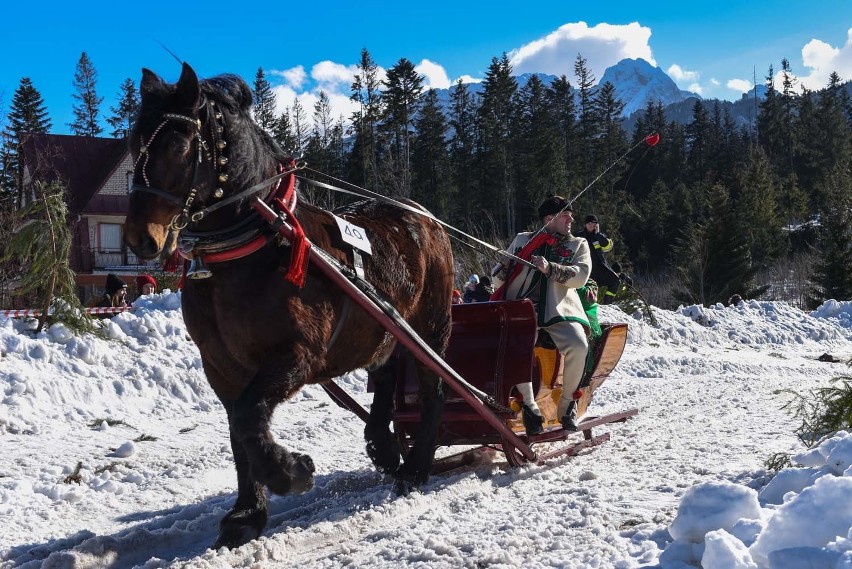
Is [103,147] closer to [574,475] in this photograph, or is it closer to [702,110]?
[574,475]

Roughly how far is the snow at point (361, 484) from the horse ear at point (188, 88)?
2.12 meters

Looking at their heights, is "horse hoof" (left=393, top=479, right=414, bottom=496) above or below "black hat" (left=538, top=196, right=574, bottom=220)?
below

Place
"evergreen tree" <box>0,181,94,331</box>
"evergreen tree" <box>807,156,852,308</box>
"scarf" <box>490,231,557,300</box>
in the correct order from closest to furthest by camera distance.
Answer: "scarf" <box>490,231,557,300</box> < "evergreen tree" <box>0,181,94,331</box> < "evergreen tree" <box>807,156,852,308</box>

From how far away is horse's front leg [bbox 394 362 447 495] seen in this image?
17.5ft

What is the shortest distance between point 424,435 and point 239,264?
221cm

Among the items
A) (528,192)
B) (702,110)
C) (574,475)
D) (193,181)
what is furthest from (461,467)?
(702,110)

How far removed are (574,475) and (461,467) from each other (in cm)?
112

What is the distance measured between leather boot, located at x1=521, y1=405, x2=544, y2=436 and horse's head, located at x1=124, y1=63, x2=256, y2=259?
9.55 feet

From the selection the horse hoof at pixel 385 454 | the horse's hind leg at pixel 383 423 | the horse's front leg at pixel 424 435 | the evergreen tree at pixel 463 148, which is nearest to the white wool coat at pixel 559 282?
the horse's front leg at pixel 424 435

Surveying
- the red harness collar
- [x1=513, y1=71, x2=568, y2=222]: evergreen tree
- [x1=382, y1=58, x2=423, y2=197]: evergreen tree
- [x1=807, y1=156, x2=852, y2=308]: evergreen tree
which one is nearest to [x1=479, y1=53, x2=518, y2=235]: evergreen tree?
[x1=513, y1=71, x2=568, y2=222]: evergreen tree

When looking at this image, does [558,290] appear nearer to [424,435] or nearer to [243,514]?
[424,435]

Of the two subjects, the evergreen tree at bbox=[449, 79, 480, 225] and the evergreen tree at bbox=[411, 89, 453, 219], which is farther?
the evergreen tree at bbox=[449, 79, 480, 225]

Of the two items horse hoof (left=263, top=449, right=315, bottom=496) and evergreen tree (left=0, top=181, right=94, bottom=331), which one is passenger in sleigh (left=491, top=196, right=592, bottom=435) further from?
evergreen tree (left=0, top=181, right=94, bottom=331)

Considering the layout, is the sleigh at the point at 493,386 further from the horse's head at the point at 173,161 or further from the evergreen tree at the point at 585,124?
the evergreen tree at the point at 585,124
